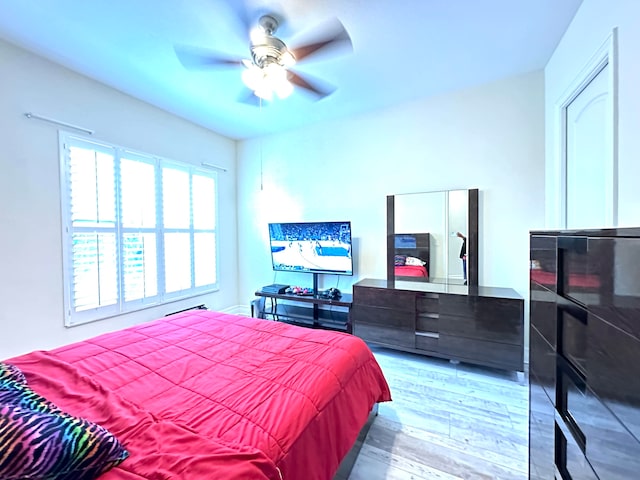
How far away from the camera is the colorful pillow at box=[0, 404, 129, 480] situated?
2.25ft

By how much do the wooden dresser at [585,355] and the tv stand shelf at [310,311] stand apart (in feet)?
6.81

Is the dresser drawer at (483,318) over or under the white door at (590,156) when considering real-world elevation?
under

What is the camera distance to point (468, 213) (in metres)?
2.90

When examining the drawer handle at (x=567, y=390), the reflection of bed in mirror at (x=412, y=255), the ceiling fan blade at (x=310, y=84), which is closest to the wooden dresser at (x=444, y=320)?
the reflection of bed in mirror at (x=412, y=255)

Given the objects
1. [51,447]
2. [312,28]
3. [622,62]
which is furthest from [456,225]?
[51,447]

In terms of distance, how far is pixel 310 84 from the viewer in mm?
2176

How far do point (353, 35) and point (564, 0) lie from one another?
138 centimetres

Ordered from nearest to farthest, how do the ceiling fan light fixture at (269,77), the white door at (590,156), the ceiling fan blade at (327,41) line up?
the white door at (590,156), the ceiling fan blade at (327,41), the ceiling fan light fixture at (269,77)

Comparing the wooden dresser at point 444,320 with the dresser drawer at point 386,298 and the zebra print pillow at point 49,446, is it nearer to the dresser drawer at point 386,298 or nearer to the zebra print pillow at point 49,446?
the dresser drawer at point 386,298

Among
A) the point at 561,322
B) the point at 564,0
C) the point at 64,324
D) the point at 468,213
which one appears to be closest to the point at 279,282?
the point at 64,324

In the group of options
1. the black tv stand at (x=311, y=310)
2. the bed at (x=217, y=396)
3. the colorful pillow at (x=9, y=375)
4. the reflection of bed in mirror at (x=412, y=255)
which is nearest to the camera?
the bed at (x=217, y=396)

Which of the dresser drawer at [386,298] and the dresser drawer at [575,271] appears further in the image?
the dresser drawer at [386,298]

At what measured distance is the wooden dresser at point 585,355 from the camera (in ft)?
2.27

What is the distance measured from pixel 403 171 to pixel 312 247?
58.0 inches
